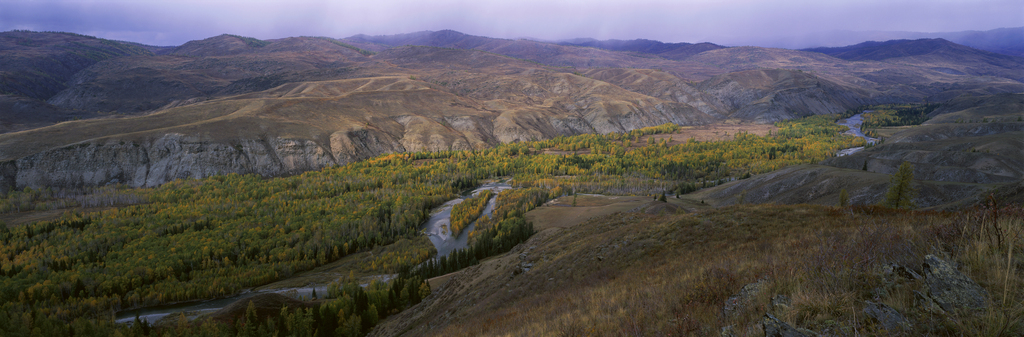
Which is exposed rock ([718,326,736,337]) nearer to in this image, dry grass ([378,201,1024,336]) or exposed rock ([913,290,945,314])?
dry grass ([378,201,1024,336])

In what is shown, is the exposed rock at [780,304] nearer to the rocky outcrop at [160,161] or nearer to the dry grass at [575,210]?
the dry grass at [575,210]

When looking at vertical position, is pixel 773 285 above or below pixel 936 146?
above

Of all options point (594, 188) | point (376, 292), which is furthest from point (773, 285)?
point (594, 188)

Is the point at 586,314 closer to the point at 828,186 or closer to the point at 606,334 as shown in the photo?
the point at 606,334

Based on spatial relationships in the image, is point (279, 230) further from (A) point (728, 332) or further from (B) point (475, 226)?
(A) point (728, 332)

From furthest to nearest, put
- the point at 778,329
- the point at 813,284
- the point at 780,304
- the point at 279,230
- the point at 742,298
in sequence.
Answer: the point at 279,230 < the point at 742,298 < the point at 813,284 < the point at 780,304 < the point at 778,329

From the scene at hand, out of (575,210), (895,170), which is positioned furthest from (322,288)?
(895,170)

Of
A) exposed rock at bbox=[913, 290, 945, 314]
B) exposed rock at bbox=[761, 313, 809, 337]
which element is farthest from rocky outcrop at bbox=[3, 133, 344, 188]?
exposed rock at bbox=[913, 290, 945, 314]
